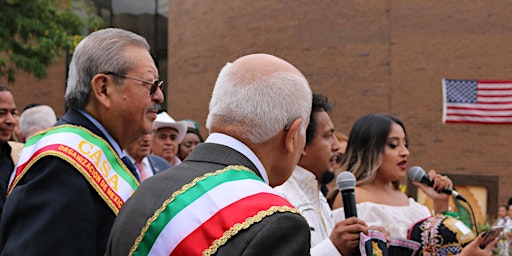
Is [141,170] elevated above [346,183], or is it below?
below

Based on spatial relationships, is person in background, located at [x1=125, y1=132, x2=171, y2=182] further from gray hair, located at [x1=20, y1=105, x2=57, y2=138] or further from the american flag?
the american flag

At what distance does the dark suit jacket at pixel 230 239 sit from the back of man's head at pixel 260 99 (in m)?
0.09

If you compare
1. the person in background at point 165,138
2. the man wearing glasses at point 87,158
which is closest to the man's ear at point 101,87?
the man wearing glasses at point 87,158

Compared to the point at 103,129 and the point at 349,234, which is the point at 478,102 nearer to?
the point at 349,234

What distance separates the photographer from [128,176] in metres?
2.89

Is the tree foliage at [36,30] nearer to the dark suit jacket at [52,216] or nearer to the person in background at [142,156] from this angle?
the person in background at [142,156]

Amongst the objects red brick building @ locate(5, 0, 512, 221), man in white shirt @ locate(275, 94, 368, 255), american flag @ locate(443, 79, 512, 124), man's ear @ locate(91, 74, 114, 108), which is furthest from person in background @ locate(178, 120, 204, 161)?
red brick building @ locate(5, 0, 512, 221)

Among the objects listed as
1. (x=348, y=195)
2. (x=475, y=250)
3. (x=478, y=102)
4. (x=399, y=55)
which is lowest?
(x=478, y=102)

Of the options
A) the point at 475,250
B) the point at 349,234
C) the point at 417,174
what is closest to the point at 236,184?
the point at 349,234

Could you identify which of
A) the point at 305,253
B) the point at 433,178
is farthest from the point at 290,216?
the point at 433,178

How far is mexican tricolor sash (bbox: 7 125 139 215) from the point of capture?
261 centimetres

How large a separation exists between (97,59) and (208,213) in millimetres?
1091

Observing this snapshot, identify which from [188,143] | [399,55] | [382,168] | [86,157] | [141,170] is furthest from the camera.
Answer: [399,55]

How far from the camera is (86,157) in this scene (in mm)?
2676
